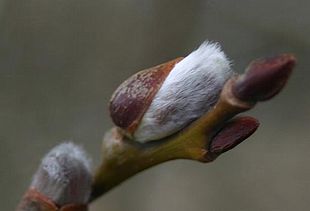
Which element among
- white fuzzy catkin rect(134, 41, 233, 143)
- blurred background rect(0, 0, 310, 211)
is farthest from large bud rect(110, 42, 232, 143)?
blurred background rect(0, 0, 310, 211)

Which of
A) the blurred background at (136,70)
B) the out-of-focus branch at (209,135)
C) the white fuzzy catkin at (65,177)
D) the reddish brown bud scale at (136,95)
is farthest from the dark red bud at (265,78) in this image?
the blurred background at (136,70)

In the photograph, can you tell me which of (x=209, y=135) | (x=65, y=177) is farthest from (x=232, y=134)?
(x=65, y=177)

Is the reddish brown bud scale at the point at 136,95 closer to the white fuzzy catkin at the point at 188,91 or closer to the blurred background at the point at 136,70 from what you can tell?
the white fuzzy catkin at the point at 188,91

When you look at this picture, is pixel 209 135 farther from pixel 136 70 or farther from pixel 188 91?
pixel 136 70

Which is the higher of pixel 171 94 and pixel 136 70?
pixel 136 70

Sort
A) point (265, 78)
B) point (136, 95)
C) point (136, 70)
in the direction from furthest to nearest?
point (136, 70)
point (136, 95)
point (265, 78)

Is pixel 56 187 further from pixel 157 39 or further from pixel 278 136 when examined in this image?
pixel 278 136
